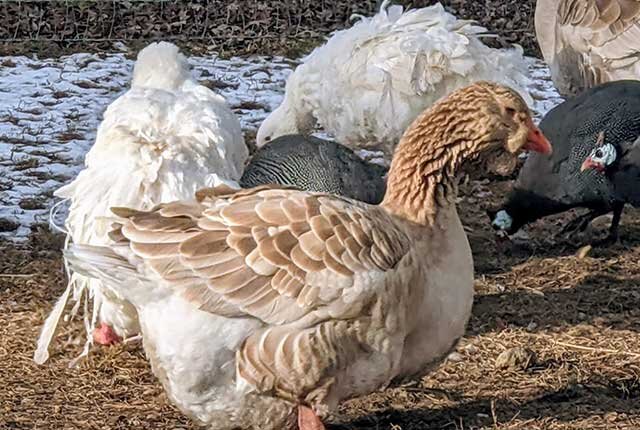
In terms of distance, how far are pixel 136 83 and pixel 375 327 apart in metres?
2.59

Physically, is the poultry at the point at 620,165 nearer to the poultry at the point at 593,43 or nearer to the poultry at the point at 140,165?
the poultry at the point at 593,43

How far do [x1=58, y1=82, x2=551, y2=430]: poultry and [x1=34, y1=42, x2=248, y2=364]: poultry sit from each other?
86cm

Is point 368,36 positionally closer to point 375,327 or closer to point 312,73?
point 312,73

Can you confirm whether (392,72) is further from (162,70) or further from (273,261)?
(273,261)

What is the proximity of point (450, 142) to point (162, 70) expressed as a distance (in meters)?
2.17

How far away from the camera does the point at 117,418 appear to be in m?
4.86

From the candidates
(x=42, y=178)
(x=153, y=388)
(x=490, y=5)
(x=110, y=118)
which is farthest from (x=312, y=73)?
(x=490, y=5)

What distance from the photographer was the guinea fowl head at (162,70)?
5.89 metres

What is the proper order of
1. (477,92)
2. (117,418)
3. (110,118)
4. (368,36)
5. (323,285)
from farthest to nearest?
(368,36)
(110,118)
(117,418)
(477,92)
(323,285)

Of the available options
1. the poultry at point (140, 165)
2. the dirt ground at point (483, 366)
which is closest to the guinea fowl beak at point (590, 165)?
the dirt ground at point (483, 366)

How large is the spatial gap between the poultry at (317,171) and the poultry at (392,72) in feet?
4.27

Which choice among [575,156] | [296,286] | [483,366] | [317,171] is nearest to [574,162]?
[575,156]

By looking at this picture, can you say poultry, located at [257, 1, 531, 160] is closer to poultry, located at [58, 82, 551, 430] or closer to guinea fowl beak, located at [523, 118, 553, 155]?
guinea fowl beak, located at [523, 118, 553, 155]

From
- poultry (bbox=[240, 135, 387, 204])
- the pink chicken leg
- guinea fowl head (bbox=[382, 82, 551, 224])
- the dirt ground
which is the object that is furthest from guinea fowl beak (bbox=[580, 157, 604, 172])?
the pink chicken leg
